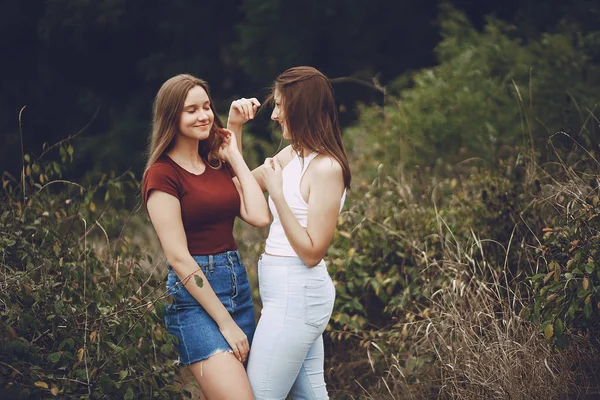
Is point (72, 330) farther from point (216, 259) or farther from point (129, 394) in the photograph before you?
→ point (216, 259)

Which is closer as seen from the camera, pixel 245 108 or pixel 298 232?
pixel 298 232

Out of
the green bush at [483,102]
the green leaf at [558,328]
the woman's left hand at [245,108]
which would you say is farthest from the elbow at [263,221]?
the green bush at [483,102]

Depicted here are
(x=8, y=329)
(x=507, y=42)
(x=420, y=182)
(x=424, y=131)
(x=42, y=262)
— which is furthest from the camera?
(x=507, y=42)

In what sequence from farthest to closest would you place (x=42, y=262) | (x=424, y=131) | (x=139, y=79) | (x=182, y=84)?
1. (x=139, y=79)
2. (x=424, y=131)
3. (x=42, y=262)
4. (x=182, y=84)

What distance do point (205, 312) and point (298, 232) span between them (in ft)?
1.70

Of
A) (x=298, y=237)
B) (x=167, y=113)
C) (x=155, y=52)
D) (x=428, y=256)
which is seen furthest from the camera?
(x=155, y=52)

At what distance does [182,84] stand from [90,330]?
43.3 inches

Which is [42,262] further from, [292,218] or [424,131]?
[424,131]

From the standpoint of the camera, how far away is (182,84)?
3188 mm

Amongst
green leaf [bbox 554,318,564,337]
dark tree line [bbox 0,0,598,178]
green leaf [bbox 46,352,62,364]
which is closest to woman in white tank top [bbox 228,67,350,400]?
green leaf [bbox 46,352,62,364]

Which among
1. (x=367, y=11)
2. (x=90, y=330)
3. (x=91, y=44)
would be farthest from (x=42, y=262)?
(x=91, y=44)

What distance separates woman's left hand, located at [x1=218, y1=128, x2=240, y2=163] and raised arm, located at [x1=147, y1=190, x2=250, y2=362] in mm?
414

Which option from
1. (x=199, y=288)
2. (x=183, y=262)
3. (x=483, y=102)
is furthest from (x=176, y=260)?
(x=483, y=102)

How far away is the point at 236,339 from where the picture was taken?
2.97 metres
